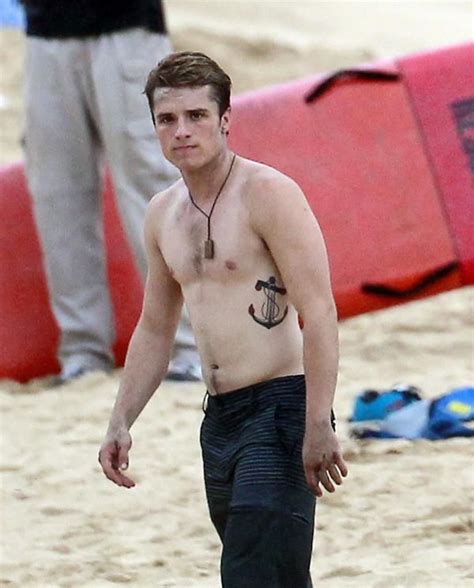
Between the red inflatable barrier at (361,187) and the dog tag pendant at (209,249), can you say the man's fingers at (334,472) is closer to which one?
the dog tag pendant at (209,249)

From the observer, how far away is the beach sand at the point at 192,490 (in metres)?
4.68

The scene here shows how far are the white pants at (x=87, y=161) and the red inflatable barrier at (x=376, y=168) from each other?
76 centimetres

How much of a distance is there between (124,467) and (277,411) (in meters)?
0.39

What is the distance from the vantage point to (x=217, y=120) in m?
3.69

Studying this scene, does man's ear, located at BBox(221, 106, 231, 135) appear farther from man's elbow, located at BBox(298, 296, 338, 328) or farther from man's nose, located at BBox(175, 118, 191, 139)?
man's elbow, located at BBox(298, 296, 338, 328)

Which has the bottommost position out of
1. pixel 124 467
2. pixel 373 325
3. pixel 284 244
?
pixel 373 325

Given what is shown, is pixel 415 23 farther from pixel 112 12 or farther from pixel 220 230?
pixel 220 230

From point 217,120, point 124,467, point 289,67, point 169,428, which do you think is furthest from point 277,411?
point 289,67

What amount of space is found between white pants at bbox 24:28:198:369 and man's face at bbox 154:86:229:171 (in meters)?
2.99

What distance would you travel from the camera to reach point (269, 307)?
12.2ft

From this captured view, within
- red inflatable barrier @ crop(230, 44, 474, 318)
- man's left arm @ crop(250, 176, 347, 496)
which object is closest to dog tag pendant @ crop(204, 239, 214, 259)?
man's left arm @ crop(250, 176, 347, 496)

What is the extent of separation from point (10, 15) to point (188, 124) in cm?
1048

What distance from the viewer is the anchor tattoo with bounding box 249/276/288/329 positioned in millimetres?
3703

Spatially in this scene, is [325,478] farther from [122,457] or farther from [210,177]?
[210,177]
